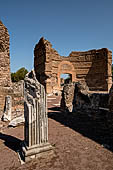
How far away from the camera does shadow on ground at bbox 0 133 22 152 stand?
10.5 feet

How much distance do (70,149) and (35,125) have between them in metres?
1.17

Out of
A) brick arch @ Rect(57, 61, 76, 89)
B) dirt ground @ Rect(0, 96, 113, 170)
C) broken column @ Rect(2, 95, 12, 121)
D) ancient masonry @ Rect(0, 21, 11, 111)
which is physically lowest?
dirt ground @ Rect(0, 96, 113, 170)

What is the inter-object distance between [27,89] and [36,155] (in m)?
1.47

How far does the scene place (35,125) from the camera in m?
2.68

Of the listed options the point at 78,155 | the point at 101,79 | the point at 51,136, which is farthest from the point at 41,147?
the point at 101,79

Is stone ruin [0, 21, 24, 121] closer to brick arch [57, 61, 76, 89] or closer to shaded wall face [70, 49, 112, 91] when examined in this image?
brick arch [57, 61, 76, 89]

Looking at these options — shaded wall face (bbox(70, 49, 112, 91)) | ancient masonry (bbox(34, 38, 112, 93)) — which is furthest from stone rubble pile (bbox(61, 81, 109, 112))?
shaded wall face (bbox(70, 49, 112, 91))

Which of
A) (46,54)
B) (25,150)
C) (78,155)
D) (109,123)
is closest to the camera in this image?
(25,150)

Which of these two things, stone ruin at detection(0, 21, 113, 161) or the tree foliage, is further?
the tree foliage

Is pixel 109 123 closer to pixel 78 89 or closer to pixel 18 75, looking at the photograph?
pixel 78 89

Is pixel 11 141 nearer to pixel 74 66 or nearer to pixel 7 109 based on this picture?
pixel 7 109

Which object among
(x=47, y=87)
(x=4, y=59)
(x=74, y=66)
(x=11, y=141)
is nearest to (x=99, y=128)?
(x=11, y=141)

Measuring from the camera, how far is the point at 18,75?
36125 mm

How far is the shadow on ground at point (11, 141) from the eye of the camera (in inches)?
126
